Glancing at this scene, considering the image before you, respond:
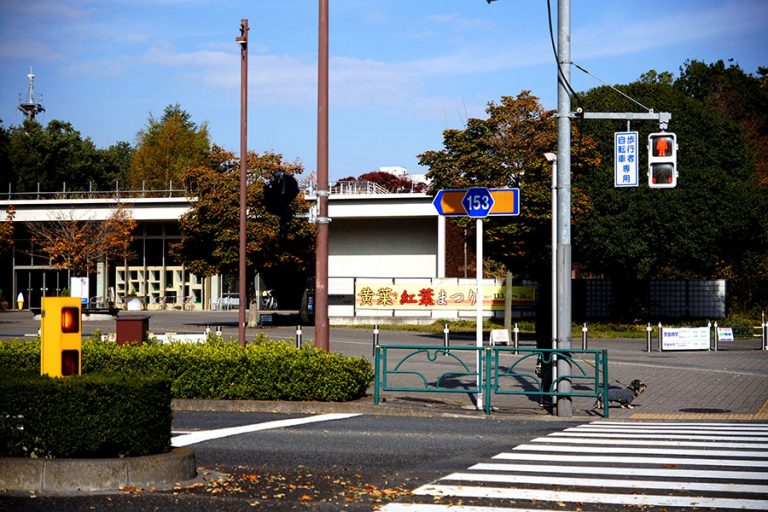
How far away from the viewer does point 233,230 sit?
4150 cm

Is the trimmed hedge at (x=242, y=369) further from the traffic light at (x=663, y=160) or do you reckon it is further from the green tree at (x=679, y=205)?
the green tree at (x=679, y=205)

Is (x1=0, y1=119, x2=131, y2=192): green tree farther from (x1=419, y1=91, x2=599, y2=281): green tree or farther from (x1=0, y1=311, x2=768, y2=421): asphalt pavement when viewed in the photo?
(x1=419, y1=91, x2=599, y2=281): green tree

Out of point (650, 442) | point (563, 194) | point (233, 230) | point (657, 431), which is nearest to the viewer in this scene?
point (650, 442)

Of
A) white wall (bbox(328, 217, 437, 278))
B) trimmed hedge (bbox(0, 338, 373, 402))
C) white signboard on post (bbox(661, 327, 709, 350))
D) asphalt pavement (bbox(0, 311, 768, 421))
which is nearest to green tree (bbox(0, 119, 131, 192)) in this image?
white wall (bbox(328, 217, 437, 278))

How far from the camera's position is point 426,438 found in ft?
39.8

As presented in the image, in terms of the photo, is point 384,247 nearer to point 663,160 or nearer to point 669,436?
point 663,160

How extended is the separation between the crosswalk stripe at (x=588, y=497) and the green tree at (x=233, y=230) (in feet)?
109

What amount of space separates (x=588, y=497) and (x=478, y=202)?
25.7 feet

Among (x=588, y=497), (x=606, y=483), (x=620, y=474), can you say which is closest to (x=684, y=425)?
(x=620, y=474)

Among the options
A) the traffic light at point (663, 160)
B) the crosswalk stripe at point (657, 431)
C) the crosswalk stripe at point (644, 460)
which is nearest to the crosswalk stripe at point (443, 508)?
the crosswalk stripe at point (644, 460)

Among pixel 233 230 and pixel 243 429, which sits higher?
pixel 233 230

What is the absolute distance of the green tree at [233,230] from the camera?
41469mm

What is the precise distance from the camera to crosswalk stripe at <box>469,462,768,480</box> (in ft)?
30.4

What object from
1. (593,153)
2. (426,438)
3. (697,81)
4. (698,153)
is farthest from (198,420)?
(697,81)
